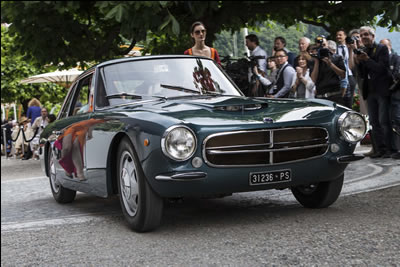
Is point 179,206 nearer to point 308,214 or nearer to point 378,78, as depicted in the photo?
point 308,214

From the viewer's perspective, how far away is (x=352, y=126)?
5.11 m

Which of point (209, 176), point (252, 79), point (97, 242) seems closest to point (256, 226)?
point (209, 176)

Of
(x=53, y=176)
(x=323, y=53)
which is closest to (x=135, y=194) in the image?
(x=53, y=176)

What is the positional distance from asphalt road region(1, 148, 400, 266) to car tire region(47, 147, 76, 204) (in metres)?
0.19

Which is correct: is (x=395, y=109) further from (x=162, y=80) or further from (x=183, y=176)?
(x=183, y=176)

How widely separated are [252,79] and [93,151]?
4.25 m

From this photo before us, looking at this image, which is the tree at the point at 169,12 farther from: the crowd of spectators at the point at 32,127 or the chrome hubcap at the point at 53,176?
the crowd of spectators at the point at 32,127

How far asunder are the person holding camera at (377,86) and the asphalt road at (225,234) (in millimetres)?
2754

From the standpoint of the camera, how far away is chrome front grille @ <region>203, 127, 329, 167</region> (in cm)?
463

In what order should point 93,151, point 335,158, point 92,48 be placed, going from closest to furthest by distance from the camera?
point 335,158 < point 93,151 < point 92,48

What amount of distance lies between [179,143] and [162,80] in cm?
147

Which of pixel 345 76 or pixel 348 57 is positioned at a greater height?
pixel 348 57

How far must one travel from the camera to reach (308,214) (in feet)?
17.3

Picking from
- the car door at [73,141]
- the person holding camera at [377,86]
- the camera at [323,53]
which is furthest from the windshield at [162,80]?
the person holding camera at [377,86]
